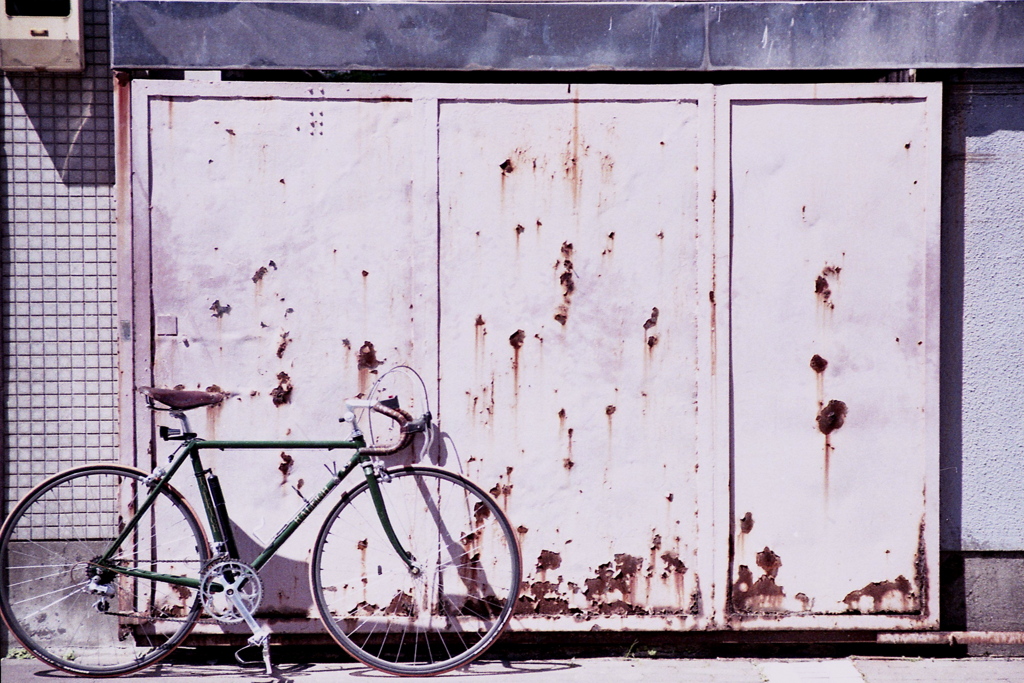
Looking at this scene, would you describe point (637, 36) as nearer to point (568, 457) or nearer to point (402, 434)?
point (568, 457)

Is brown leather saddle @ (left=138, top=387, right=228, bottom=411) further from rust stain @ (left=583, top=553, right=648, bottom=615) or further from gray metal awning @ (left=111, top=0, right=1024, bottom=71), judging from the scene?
rust stain @ (left=583, top=553, right=648, bottom=615)

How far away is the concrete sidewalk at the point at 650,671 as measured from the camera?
4.00m

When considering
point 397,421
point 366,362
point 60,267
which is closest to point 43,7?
point 60,267

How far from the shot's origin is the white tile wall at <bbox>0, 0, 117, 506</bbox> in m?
4.28

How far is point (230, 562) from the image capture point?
12.8ft

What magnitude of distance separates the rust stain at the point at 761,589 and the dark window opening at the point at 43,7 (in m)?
4.11

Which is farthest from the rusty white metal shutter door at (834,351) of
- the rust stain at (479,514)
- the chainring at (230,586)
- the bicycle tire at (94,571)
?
the bicycle tire at (94,571)

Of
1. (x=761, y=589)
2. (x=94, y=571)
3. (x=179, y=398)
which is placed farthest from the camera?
(x=761, y=589)

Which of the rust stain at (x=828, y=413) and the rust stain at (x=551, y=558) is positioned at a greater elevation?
the rust stain at (x=828, y=413)

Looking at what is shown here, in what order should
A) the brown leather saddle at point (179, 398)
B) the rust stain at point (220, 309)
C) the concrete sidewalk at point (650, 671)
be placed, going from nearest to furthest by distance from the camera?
the brown leather saddle at point (179, 398) → the concrete sidewalk at point (650, 671) → the rust stain at point (220, 309)

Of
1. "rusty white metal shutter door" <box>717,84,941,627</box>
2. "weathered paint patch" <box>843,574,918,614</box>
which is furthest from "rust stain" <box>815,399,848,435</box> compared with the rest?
"weathered paint patch" <box>843,574,918,614</box>

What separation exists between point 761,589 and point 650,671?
65cm

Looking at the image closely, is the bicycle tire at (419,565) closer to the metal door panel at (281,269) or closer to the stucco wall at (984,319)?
the metal door panel at (281,269)

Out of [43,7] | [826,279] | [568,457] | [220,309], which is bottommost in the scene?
[568,457]
